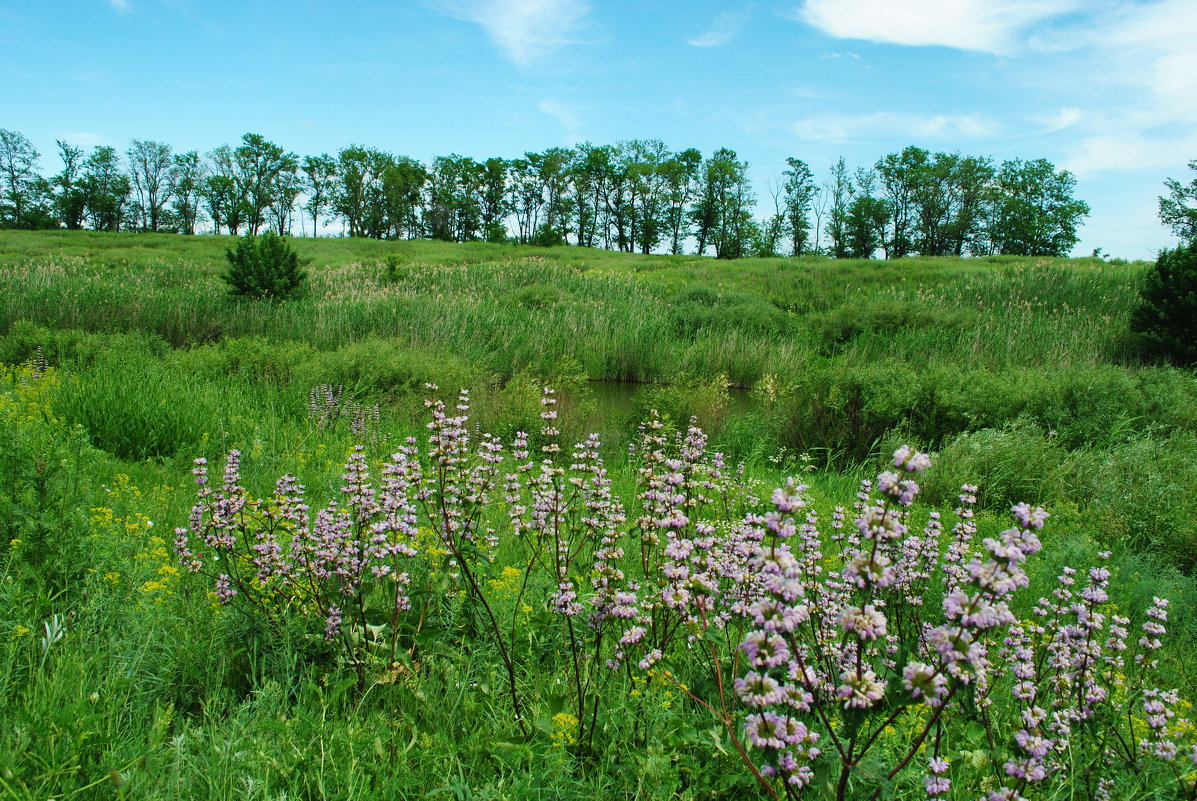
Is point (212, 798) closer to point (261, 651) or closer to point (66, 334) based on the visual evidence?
point (261, 651)

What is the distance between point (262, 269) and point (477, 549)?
15.1 meters

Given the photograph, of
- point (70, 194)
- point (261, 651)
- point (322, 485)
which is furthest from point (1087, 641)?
point (70, 194)

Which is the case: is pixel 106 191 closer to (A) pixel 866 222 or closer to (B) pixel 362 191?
(B) pixel 362 191

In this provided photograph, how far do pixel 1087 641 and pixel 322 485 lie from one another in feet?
16.7

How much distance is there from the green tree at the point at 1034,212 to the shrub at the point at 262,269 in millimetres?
59319

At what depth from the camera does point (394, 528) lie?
273 centimetres

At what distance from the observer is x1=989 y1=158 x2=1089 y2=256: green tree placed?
2190 inches

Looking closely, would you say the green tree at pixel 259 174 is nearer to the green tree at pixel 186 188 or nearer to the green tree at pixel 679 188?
the green tree at pixel 186 188

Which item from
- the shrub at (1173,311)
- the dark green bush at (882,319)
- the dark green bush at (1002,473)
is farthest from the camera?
the dark green bush at (882,319)

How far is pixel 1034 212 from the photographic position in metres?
56.6

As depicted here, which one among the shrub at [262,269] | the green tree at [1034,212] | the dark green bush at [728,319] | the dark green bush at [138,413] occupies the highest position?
the green tree at [1034,212]

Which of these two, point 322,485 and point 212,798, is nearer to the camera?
point 212,798

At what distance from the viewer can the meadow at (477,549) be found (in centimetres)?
201

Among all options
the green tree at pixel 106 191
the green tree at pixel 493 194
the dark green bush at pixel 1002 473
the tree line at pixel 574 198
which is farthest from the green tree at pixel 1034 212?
the green tree at pixel 106 191
